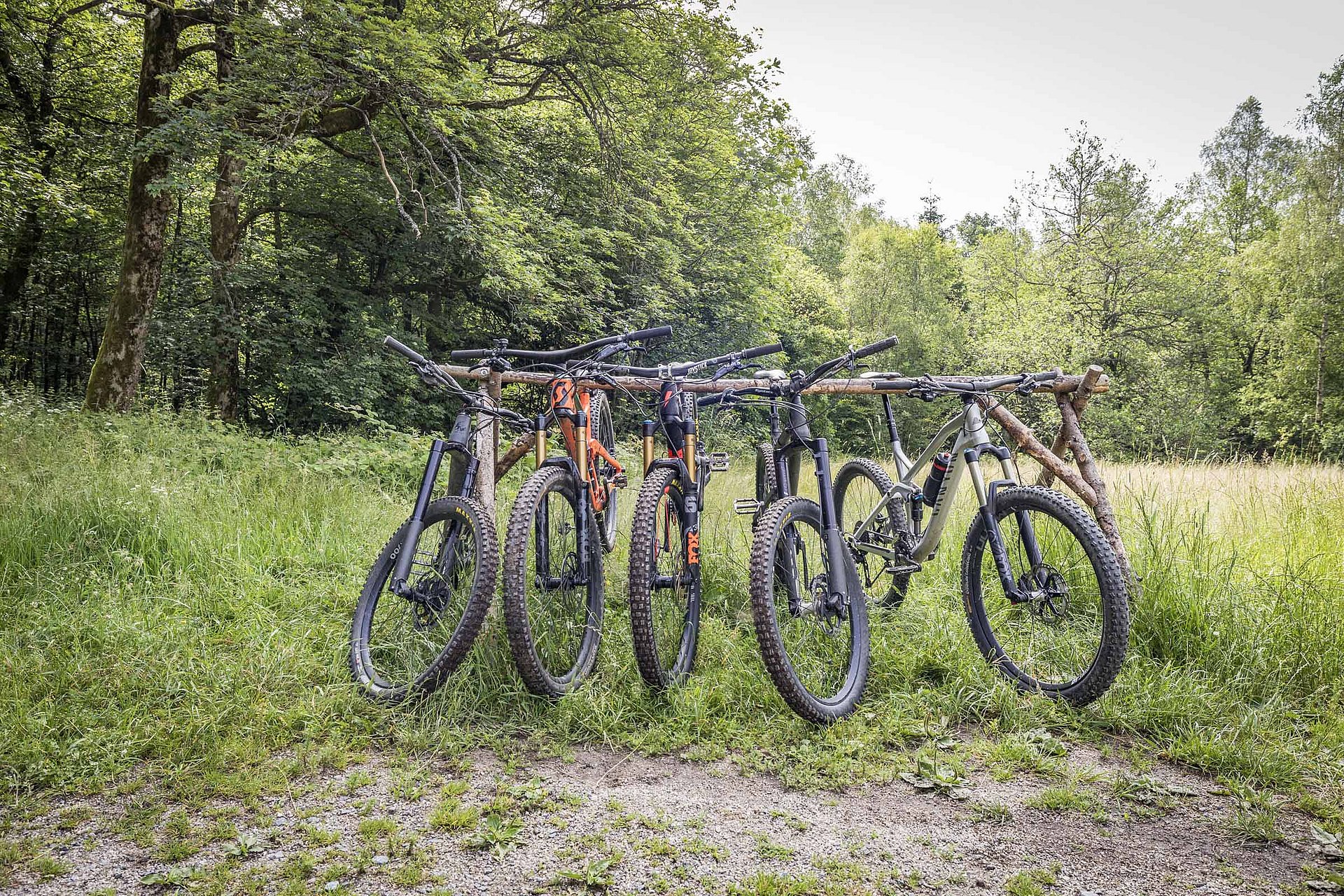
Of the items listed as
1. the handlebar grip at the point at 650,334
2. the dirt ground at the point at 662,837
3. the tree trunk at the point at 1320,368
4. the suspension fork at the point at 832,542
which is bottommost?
the dirt ground at the point at 662,837

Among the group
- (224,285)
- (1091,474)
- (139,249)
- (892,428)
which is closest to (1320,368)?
(1091,474)

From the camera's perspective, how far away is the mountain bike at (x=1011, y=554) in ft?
9.25

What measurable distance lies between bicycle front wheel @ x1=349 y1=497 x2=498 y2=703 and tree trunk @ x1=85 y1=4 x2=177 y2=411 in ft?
23.3

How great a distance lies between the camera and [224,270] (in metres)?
8.57

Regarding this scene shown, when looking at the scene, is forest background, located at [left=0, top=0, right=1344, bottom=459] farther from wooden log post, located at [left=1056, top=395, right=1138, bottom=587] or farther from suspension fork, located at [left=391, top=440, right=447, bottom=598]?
suspension fork, located at [left=391, top=440, right=447, bottom=598]

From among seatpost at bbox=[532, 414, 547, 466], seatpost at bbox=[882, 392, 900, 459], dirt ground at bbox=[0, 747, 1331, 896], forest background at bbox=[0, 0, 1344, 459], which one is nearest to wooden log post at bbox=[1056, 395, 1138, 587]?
seatpost at bbox=[882, 392, 900, 459]

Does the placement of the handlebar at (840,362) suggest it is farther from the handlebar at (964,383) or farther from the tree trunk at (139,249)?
the tree trunk at (139,249)

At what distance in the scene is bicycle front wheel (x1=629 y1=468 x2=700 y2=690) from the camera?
2.76 metres

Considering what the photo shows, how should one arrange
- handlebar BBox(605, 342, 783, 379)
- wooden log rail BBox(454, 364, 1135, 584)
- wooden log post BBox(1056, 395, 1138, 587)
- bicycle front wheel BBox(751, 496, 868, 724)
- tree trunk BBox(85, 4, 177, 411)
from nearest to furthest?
1. bicycle front wheel BBox(751, 496, 868, 724)
2. handlebar BBox(605, 342, 783, 379)
3. wooden log rail BBox(454, 364, 1135, 584)
4. wooden log post BBox(1056, 395, 1138, 587)
5. tree trunk BBox(85, 4, 177, 411)

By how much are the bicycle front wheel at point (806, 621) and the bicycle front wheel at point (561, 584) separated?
74 cm

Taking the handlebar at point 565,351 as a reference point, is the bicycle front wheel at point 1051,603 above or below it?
below

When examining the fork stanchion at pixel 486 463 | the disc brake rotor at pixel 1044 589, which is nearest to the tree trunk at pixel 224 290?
the fork stanchion at pixel 486 463

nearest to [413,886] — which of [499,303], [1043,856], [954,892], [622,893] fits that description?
[622,893]

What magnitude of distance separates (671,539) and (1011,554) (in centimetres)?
152
